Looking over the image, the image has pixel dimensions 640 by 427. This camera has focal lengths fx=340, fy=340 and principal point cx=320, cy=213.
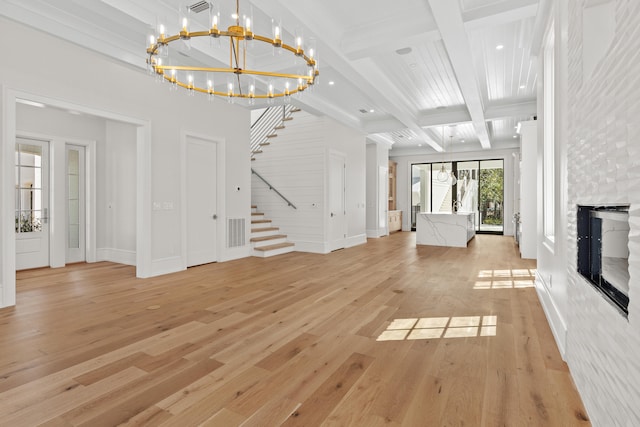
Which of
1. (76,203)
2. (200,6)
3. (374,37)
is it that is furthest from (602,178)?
(76,203)

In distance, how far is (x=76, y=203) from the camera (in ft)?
20.7

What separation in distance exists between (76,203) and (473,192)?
1153cm

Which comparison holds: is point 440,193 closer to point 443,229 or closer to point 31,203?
point 443,229

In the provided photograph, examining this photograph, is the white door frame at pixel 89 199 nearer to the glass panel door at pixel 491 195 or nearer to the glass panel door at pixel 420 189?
the glass panel door at pixel 420 189

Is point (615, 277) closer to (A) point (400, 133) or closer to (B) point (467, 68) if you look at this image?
(B) point (467, 68)

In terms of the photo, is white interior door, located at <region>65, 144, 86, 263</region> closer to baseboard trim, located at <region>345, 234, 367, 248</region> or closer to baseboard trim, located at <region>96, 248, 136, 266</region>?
baseboard trim, located at <region>96, 248, 136, 266</region>

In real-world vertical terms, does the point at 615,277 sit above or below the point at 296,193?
below

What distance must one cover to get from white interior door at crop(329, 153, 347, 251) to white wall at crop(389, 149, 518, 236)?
5.31 metres

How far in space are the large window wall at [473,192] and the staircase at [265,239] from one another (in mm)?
6190

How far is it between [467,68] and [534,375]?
4163 mm

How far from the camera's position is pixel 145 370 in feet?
7.12

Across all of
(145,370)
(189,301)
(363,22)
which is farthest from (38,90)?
(363,22)

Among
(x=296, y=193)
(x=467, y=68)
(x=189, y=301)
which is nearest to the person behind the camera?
(x=189, y=301)

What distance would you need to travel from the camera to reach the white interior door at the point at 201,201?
5.68m
